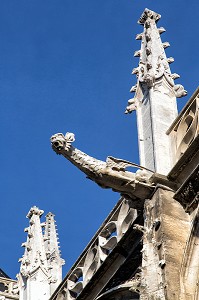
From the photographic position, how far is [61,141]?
11.2 metres

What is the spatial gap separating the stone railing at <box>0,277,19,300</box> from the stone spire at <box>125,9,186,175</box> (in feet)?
35.8

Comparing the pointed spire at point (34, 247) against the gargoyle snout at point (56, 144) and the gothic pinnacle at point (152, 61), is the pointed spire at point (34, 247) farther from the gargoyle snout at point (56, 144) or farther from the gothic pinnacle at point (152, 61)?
the gargoyle snout at point (56, 144)

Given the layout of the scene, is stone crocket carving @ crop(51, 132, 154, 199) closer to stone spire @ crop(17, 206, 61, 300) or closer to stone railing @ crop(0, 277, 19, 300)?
stone spire @ crop(17, 206, 61, 300)

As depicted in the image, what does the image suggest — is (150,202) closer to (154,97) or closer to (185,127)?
(185,127)

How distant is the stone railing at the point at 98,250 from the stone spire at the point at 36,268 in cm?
99

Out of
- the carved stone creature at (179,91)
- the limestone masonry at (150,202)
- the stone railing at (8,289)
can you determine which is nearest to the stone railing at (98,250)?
the limestone masonry at (150,202)

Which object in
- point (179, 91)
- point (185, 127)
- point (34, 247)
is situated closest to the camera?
point (185, 127)

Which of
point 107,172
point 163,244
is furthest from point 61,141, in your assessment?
point 163,244

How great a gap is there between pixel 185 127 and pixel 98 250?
254 centimetres

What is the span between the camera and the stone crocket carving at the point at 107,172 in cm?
1125

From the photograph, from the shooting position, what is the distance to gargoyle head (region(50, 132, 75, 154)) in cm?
1118

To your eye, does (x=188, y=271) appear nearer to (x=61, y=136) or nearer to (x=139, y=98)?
(x=61, y=136)

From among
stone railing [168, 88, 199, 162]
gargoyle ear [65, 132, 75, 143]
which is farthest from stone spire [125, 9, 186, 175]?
gargoyle ear [65, 132, 75, 143]

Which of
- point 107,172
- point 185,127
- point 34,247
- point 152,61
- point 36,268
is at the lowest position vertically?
point 36,268
